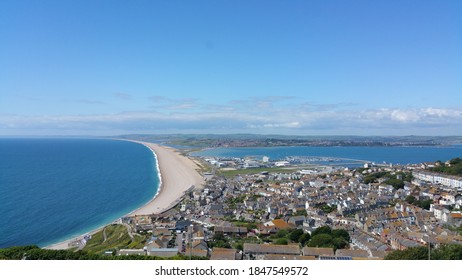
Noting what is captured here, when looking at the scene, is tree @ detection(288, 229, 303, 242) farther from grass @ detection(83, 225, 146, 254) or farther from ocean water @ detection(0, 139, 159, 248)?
ocean water @ detection(0, 139, 159, 248)

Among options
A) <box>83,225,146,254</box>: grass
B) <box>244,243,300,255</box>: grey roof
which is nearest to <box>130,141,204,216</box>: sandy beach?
<box>83,225,146,254</box>: grass

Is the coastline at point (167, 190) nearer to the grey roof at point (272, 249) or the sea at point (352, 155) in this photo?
the grey roof at point (272, 249)

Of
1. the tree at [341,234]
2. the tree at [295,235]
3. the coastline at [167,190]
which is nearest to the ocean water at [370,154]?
the coastline at [167,190]

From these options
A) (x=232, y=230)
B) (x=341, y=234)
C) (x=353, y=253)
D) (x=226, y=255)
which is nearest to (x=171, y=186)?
(x=232, y=230)

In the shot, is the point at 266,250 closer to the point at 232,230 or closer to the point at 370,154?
the point at 232,230

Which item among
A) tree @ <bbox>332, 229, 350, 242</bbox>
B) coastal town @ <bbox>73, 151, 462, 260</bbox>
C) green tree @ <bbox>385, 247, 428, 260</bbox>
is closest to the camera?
green tree @ <bbox>385, 247, 428, 260</bbox>

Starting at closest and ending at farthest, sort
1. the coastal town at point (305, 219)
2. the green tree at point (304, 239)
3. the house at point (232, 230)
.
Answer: the coastal town at point (305, 219)
the green tree at point (304, 239)
the house at point (232, 230)
